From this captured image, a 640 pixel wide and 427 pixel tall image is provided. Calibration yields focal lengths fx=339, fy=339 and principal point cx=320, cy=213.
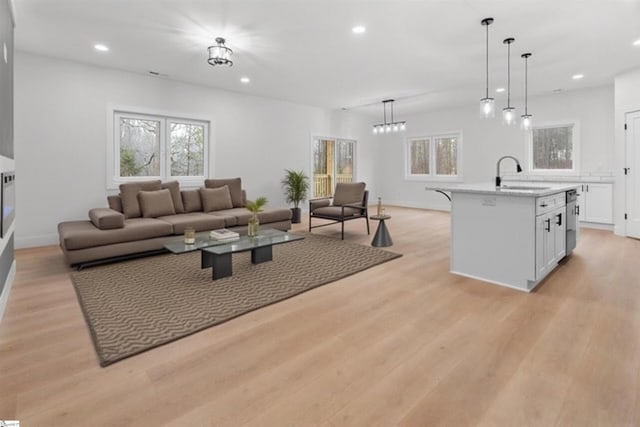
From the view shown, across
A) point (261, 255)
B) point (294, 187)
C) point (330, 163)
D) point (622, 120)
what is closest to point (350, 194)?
point (294, 187)

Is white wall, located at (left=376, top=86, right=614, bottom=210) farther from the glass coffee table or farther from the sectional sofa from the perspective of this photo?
the glass coffee table

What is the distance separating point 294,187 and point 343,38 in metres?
3.84

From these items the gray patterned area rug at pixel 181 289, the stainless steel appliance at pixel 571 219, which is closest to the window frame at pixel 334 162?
the gray patterned area rug at pixel 181 289

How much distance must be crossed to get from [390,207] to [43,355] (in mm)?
8697

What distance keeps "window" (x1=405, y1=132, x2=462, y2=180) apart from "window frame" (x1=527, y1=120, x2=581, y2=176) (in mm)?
1590

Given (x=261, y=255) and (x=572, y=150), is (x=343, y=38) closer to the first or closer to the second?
(x=261, y=255)

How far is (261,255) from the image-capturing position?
160 inches

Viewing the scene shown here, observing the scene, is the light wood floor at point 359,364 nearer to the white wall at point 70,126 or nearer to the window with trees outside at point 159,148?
the white wall at point 70,126

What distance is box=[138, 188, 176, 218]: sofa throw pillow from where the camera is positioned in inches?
192

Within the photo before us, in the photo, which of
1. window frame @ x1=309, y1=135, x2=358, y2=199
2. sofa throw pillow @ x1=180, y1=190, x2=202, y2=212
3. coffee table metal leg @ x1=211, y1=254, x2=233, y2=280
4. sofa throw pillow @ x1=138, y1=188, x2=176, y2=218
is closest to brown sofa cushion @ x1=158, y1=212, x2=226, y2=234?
sofa throw pillow @ x1=138, y1=188, x2=176, y2=218

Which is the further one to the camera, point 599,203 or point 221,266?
point 599,203

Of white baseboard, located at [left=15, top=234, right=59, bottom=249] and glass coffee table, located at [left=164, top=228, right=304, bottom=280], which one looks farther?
white baseboard, located at [left=15, top=234, right=59, bottom=249]

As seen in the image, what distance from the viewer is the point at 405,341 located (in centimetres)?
225

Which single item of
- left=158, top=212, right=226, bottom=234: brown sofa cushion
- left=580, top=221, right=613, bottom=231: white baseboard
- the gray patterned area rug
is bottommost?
the gray patterned area rug
